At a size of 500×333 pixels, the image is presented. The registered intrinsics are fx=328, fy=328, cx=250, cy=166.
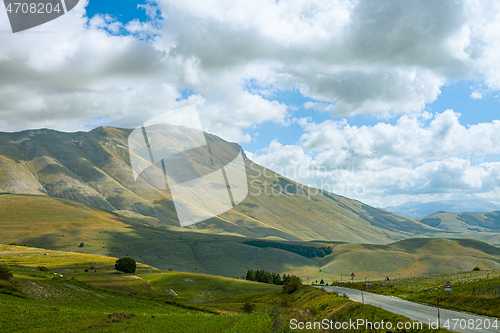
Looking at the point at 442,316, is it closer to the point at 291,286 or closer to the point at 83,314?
the point at 83,314

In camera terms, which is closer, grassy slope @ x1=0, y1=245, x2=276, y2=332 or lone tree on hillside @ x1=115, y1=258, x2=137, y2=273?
grassy slope @ x1=0, y1=245, x2=276, y2=332

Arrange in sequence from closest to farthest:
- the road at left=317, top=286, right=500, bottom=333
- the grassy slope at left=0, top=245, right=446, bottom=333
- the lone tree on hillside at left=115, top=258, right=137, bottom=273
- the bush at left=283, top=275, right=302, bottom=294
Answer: the road at left=317, top=286, right=500, bottom=333 → the grassy slope at left=0, top=245, right=446, bottom=333 → the bush at left=283, top=275, right=302, bottom=294 → the lone tree on hillside at left=115, top=258, right=137, bottom=273

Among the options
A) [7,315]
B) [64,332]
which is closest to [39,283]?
[7,315]

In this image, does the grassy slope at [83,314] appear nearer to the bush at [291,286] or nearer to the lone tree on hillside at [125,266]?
the bush at [291,286]

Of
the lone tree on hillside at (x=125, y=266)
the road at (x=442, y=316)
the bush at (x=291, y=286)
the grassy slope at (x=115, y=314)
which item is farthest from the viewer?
the lone tree on hillside at (x=125, y=266)

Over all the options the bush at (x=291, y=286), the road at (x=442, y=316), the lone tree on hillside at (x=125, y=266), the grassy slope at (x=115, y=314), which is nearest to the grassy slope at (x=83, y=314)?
the grassy slope at (x=115, y=314)

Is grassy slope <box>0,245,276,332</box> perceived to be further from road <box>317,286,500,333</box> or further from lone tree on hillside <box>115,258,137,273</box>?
lone tree on hillside <box>115,258,137,273</box>

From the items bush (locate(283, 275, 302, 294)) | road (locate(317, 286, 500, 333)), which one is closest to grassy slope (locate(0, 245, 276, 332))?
road (locate(317, 286, 500, 333))

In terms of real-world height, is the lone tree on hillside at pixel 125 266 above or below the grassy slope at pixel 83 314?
below

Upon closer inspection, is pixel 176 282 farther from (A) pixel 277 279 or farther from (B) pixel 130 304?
(B) pixel 130 304

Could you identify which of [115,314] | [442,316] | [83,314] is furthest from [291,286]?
[83,314]

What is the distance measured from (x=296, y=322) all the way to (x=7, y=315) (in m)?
21.6

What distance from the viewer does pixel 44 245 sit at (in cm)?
19962

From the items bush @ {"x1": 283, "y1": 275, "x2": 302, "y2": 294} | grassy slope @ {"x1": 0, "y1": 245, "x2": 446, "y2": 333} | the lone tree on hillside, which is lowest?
the lone tree on hillside
